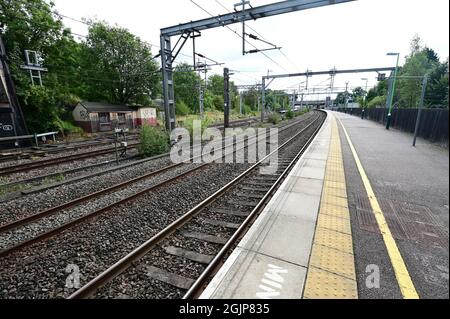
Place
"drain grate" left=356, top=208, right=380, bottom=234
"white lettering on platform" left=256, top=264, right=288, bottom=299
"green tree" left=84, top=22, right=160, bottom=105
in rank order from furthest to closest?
"green tree" left=84, top=22, right=160, bottom=105 → "drain grate" left=356, top=208, right=380, bottom=234 → "white lettering on platform" left=256, top=264, right=288, bottom=299

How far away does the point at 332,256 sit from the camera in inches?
Answer: 139

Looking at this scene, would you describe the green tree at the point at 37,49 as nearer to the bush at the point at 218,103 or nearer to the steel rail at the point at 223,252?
the steel rail at the point at 223,252

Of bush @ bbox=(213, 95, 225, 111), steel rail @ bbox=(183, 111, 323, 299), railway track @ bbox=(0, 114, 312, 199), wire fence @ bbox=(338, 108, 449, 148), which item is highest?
bush @ bbox=(213, 95, 225, 111)

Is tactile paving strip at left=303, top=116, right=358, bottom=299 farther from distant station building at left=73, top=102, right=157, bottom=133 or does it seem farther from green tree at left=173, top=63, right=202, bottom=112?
green tree at left=173, top=63, right=202, bottom=112

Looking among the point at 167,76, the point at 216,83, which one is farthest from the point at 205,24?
the point at 216,83

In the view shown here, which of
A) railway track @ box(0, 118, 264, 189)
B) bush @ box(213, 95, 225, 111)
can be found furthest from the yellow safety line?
bush @ box(213, 95, 225, 111)

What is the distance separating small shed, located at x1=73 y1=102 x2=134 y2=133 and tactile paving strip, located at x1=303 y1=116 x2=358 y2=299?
80.4ft

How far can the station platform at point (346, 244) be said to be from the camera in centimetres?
287

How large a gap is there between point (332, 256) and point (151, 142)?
10.2 metres

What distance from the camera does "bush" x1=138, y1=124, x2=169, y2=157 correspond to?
38.3 feet

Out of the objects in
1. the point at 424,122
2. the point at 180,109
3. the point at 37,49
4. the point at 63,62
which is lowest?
the point at 424,122

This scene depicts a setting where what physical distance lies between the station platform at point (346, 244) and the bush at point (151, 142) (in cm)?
744

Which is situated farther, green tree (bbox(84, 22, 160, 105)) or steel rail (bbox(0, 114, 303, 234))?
green tree (bbox(84, 22, 160, 105))

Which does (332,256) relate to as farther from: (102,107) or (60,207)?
(102,107)
